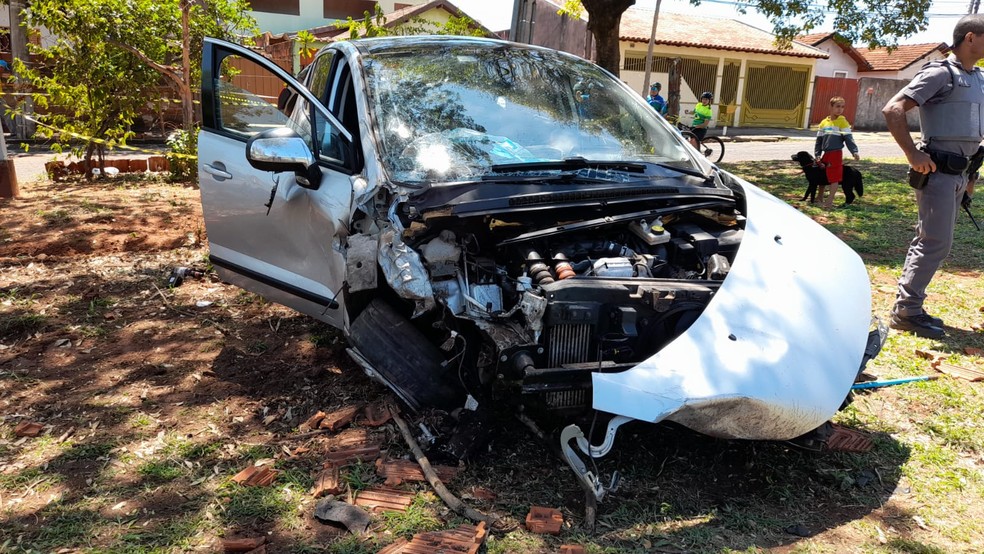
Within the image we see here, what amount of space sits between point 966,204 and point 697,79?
2536 centimetres

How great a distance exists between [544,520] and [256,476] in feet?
4.12

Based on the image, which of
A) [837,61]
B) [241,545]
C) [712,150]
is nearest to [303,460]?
[241,545]

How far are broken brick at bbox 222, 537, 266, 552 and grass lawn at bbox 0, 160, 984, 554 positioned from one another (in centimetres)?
7

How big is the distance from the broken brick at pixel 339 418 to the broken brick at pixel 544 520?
115 cm

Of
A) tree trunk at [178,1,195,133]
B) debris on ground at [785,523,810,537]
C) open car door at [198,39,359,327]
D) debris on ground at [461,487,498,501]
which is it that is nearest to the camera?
debris on ground at [785,523,810,537]

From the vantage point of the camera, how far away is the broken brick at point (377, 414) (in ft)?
11.8

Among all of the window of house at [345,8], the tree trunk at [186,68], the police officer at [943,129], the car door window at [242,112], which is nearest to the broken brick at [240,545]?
the car door window at [242,112]

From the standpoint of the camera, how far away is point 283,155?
350cm

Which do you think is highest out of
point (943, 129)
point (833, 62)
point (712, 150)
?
point (833, 62)

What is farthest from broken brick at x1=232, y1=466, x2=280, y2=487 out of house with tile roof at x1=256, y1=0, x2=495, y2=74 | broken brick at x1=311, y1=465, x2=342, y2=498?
house with tile roof at x1=256, y1=0, x2=495, y2=74

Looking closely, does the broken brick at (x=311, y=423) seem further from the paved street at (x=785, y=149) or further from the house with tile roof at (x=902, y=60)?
the house with tile roof at (x=902, y=60)

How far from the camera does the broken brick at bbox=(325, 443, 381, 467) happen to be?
325cm

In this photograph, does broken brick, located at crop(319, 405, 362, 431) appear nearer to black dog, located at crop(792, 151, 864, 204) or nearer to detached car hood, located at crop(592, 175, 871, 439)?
detached car hood, located at crop(592, 175, 871, 439)

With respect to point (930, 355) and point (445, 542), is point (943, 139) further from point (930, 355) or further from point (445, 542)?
point (445, 542)
